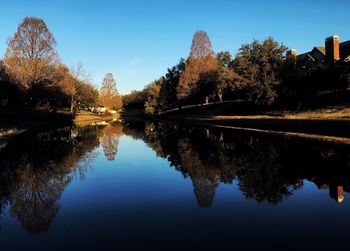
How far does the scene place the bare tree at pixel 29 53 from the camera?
44.9 metres

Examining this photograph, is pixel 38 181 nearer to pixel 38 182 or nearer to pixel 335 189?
pixel 38 182

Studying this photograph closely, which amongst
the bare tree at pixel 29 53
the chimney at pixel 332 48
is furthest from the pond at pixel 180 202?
the chimney at pixel 332 48

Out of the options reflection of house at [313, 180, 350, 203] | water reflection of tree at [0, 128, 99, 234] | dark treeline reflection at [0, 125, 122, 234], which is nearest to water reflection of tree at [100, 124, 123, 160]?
dark treeline reflection at [0, 125, 122, 234]

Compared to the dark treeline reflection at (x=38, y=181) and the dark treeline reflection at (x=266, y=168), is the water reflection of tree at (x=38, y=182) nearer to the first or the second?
the dark treeline reflection at (x=38, y=181)

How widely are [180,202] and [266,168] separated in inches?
194

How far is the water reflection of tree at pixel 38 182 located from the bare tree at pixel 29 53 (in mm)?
30167

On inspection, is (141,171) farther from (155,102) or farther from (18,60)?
(155,102)

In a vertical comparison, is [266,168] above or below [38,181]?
below

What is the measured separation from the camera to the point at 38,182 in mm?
10938

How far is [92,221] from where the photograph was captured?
283 inches

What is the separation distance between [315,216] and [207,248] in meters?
2.89

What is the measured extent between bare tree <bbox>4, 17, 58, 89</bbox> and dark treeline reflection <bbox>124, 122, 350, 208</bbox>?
33.2 metres

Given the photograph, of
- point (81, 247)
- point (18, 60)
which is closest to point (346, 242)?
point (81, 247)

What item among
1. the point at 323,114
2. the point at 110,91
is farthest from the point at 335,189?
the point at 110,91
